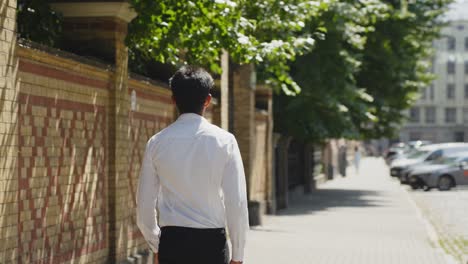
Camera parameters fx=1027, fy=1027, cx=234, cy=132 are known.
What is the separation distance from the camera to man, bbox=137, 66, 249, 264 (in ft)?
15.8

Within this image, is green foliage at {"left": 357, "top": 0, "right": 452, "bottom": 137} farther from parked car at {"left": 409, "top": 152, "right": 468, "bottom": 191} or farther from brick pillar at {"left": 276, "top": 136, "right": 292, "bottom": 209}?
brick pillar at {"left": 276, "top": 136, "right": 292, "bottom": 209}

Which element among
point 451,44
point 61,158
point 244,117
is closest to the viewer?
point 61,158

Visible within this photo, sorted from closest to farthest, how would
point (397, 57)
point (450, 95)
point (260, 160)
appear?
point (260, 160)
point (397, 57)
point (450, 95)

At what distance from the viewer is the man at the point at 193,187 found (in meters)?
4.80

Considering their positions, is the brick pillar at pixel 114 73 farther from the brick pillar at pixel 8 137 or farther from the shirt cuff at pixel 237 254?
the shirt cuff at pixel 237 254

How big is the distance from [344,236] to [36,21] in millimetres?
9317

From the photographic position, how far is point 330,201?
98.5 feet

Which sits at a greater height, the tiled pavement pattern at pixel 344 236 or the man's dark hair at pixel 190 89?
the man's dark hair at pixel 190 89

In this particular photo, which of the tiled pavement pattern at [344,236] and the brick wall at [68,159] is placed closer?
the brick wall at [68,159]

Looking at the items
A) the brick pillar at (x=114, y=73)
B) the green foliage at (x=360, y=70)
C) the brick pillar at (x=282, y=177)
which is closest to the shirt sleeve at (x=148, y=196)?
the brick pillar at (x=114, y=73)

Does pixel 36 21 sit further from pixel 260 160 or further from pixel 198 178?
pixel 260 160

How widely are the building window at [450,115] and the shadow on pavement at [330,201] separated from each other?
91.1 metres

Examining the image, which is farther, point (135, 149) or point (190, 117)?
point (135, 149)

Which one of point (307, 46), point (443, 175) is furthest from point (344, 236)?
point (443, 175)
